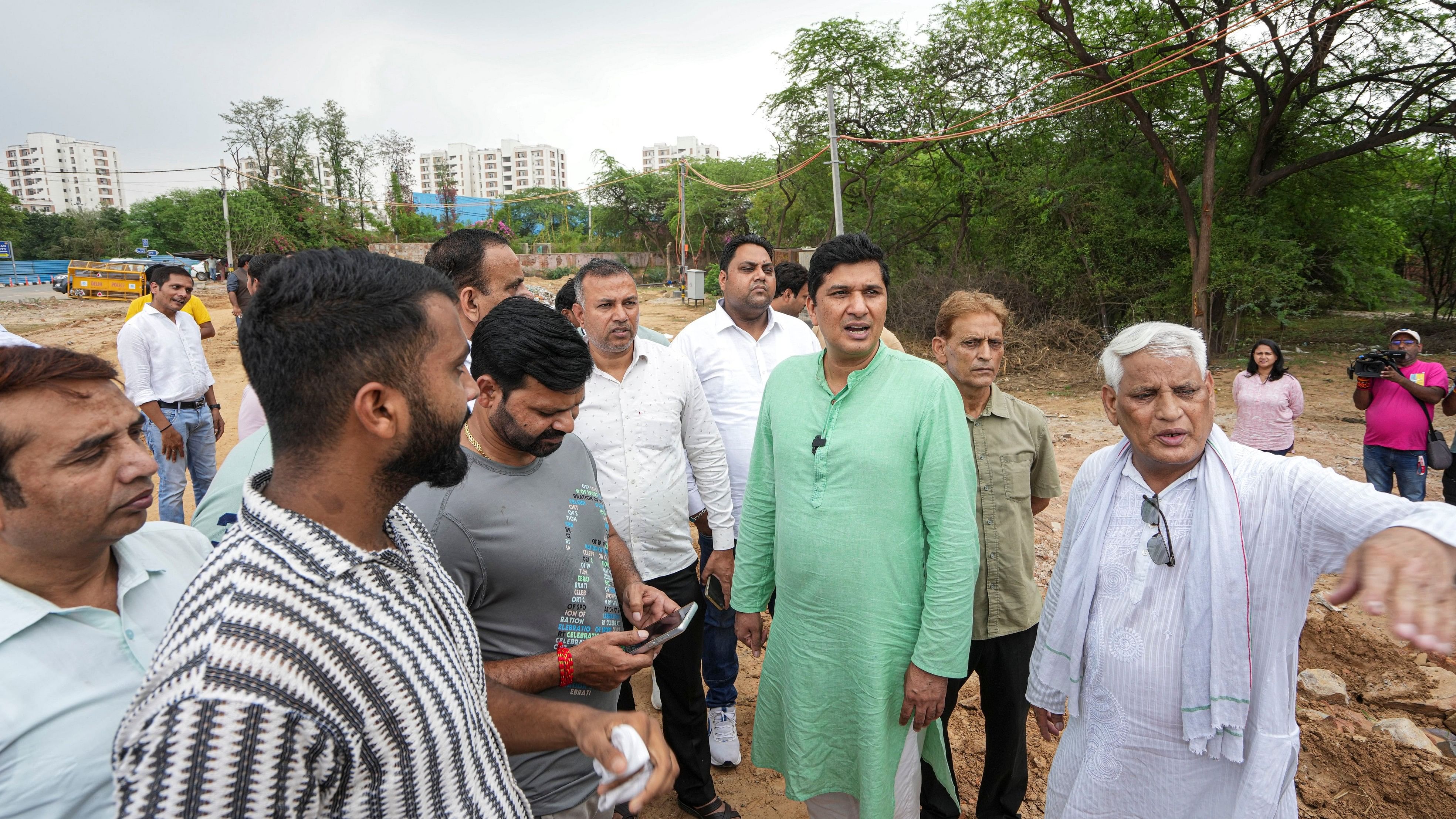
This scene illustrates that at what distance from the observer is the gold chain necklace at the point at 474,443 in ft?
6.12

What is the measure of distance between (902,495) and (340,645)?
1.60m

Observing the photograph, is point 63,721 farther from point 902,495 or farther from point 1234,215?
point 1234,215

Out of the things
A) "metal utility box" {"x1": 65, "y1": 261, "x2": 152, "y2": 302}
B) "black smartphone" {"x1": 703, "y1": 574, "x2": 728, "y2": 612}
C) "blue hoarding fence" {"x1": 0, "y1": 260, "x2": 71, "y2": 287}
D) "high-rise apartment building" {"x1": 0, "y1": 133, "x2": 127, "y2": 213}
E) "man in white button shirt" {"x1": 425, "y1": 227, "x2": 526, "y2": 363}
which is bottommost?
"black smartphone" {"x1": 703, "y1": 574, "x2": 728, "y2": 612}

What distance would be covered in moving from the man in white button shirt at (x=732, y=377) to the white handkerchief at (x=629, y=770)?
1.87 m

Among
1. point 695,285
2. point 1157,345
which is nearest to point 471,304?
point 1157,345

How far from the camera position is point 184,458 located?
219 inches

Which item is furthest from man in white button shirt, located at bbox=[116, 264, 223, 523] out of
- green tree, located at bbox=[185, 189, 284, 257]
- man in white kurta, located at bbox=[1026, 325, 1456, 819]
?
green tree, located at bbox=[185, 189, 284, 257]

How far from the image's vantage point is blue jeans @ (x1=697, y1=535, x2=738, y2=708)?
3.29 meters

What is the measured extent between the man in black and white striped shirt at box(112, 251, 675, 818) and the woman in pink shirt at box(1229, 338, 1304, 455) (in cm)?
613

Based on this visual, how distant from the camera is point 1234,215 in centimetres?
1243

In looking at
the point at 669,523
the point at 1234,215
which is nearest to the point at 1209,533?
the point at 669,523

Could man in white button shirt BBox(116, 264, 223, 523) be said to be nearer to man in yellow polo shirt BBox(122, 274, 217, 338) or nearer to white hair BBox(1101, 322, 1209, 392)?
man in yellow polo shirt BBox(122, 274, 217, 338)

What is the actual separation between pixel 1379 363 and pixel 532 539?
6411mm

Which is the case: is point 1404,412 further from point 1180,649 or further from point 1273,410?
point 1180,649
